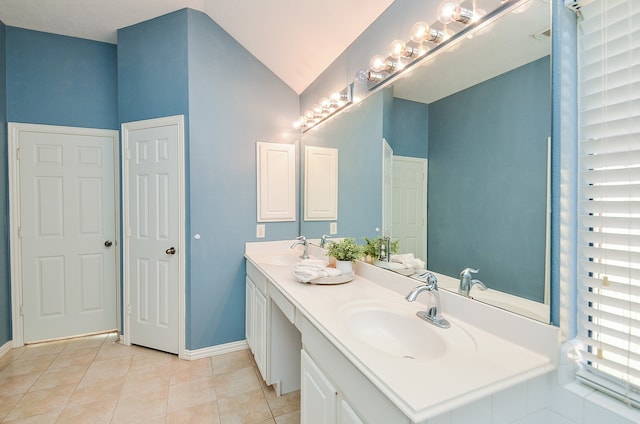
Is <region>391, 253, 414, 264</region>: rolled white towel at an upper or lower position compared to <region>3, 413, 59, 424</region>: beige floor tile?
upper

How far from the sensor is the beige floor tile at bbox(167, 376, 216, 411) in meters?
1.95

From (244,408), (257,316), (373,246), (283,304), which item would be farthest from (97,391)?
(373,246)

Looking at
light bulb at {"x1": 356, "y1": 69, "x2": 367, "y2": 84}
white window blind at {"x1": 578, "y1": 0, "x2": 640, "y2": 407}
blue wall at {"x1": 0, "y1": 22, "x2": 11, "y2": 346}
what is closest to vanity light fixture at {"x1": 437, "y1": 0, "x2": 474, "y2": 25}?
white window blind at {"x1": 578, "y1": 0, "x2": 640, "y2": 407}

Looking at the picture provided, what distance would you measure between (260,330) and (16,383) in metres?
1.80

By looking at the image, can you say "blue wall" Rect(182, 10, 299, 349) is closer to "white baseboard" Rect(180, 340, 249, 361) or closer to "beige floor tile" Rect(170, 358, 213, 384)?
"white baseboard" Rect(180, 340, 249, 361)

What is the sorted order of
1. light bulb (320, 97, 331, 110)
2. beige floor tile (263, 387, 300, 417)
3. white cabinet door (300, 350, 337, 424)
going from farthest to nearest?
light bulb (320, 97, 331, 110)
beige floor tile (263, 387, 300, 417)
white cabinet door (300, 350, 337, 424)

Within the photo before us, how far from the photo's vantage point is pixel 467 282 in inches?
46.8

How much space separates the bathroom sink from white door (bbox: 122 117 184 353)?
1784 millimetres

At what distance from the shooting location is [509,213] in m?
1.08

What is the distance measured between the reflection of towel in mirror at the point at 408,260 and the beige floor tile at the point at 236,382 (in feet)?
4.55

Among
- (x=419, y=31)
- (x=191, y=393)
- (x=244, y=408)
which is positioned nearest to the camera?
(x=419, y=31)

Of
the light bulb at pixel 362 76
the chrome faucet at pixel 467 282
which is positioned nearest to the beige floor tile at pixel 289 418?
the chrome faucet at pixel 467 282

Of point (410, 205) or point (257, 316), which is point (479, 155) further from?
point (257, 316)

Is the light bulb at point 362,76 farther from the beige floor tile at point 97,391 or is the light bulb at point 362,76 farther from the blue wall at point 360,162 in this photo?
the beige floor tile at point 97,391
